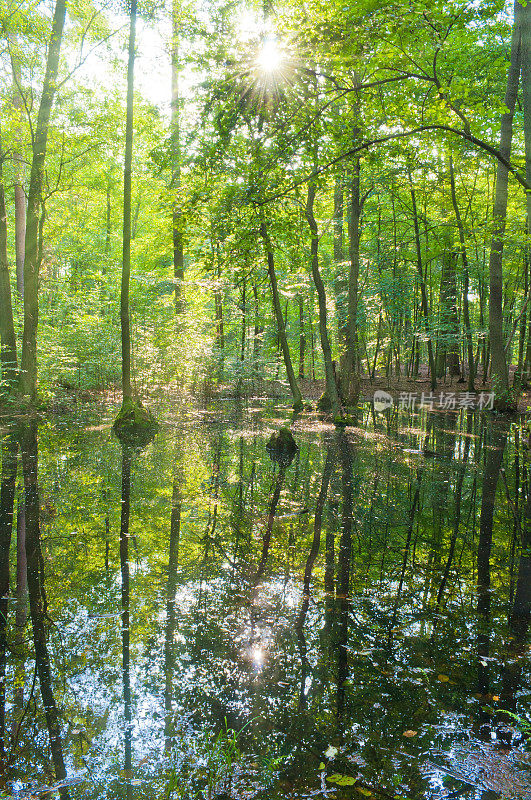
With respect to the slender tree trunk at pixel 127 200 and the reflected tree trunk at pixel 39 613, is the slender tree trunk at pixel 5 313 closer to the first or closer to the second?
the slender tree trunk at pixel 127 200

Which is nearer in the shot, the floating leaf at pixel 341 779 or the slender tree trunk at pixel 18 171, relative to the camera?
the floating leaf at pixel 341 779

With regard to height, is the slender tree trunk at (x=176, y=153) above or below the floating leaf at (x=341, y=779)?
above

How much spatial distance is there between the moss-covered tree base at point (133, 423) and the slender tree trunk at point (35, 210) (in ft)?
14.2

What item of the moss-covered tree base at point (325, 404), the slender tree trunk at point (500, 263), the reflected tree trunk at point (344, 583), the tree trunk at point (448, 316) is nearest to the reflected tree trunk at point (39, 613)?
the reflected tree trunk at point (344, 583)

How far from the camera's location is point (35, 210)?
47.7 feet

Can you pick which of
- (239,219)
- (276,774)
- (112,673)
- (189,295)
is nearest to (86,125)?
(189,295)

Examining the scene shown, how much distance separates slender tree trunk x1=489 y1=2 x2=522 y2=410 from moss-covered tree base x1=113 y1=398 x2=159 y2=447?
1068 centimetres

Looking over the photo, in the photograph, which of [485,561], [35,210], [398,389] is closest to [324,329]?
[35,210]

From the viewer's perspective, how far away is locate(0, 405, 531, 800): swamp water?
2342mm

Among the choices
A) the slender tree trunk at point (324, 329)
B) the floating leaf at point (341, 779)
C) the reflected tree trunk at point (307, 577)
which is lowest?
the floating leaf at point (341, 779)

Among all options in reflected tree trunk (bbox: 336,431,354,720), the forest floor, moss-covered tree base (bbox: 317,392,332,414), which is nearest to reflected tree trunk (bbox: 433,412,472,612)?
reflected tree trunk (bbox: 336,431,354,720)

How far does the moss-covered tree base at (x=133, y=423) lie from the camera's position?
12.2m

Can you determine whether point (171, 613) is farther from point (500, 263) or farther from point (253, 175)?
point (500, 263)

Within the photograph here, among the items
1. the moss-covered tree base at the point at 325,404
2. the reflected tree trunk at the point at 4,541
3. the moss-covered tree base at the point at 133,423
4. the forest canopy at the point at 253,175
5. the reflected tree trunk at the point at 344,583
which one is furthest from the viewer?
the moss-covered tree base at the point at 325,404
